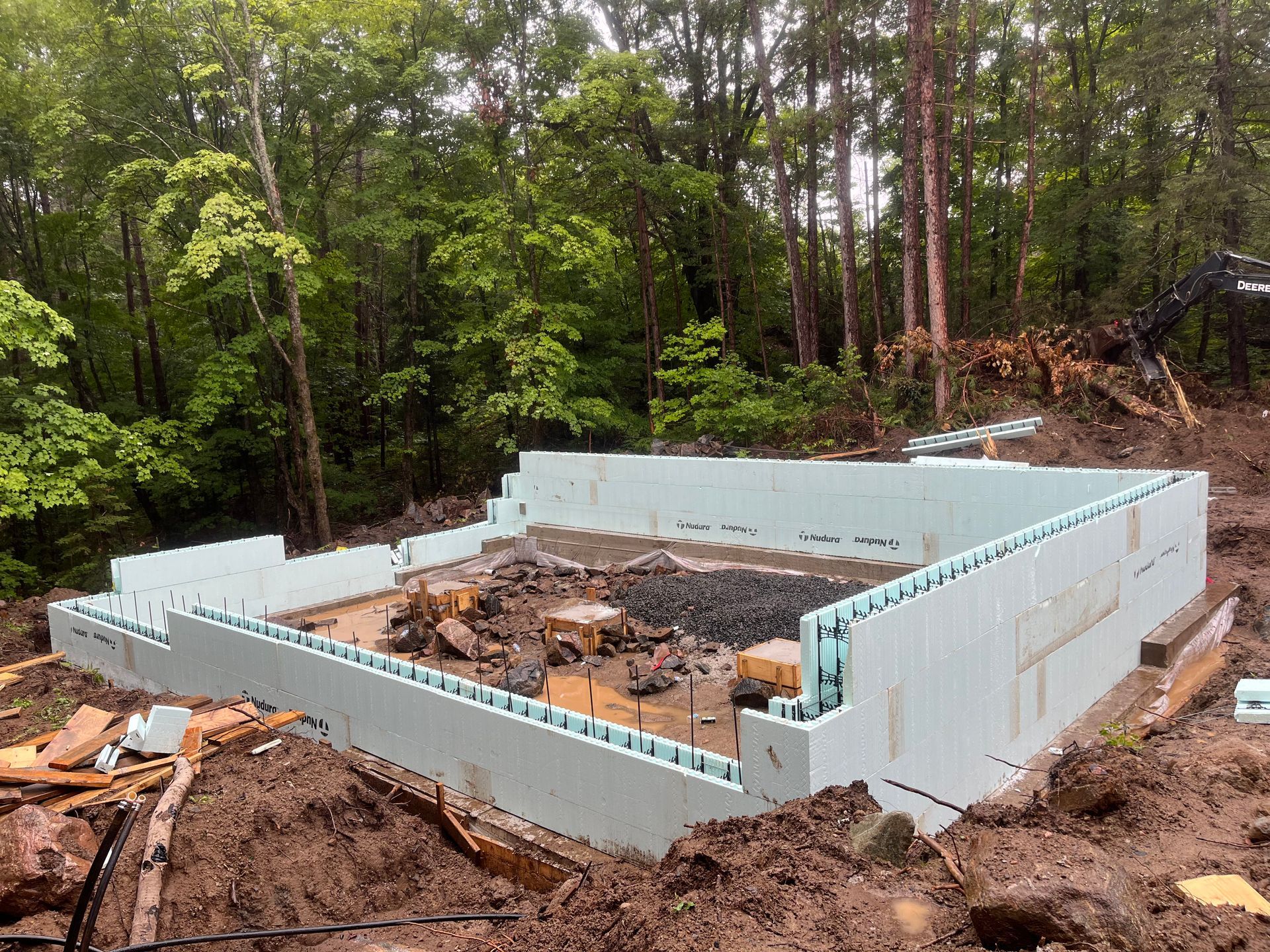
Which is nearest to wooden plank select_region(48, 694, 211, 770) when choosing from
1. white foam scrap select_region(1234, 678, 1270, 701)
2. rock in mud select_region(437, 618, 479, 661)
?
rock in mud select_region(437, 618, 479, 661)

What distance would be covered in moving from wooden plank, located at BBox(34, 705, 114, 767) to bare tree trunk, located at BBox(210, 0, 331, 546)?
425 inches

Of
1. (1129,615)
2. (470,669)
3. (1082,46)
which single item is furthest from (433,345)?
(1082,46)

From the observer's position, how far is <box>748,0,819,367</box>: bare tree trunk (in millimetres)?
18953

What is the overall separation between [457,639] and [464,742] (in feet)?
11.8

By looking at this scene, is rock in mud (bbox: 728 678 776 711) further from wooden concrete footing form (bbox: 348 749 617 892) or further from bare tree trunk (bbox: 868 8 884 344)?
bare tree trunk (bbox: 868 8 884 344)

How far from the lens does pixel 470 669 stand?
396 inches

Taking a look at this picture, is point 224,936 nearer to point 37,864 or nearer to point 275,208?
point 37,864

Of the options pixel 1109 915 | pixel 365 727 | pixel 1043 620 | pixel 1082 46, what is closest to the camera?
pixel 1109 915

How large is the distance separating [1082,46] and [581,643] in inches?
925

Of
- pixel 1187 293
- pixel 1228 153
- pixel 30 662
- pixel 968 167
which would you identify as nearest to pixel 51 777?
pixel 30 662

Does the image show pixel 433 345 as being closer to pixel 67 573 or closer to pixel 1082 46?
pixel 67 573

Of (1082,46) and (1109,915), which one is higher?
(1082,46)

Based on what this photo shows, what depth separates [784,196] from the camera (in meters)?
19.8

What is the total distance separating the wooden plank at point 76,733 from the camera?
632 centimetres
